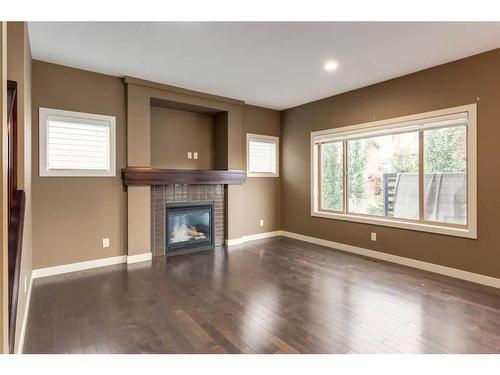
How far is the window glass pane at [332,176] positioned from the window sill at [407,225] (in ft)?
0.72

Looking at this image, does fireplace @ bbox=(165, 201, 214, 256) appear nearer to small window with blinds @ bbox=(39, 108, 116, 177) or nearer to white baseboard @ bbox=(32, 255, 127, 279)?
white baseboard @ bbox=(32, 255, 127, 279)

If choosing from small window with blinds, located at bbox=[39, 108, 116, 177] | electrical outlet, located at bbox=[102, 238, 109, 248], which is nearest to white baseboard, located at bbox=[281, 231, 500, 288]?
electrical outlet, located at bbox=[102, 238, 109, 248]

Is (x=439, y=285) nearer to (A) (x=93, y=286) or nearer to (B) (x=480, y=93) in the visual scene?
(B) (x=480, y=93)

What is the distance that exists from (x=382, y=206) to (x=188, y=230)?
326cm

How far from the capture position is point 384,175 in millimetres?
4383

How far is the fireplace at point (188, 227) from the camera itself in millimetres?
4562

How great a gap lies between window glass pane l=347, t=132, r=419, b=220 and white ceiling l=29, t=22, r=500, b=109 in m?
0.99

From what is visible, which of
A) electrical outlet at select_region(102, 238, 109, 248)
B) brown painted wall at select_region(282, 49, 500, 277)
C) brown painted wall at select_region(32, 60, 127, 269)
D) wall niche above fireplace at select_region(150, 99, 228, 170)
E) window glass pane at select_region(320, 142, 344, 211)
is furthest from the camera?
window glass pane at select_region(320, 142, 344, 211)

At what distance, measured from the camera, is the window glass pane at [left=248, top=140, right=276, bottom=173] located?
18.5ft

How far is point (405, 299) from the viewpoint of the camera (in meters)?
2.84

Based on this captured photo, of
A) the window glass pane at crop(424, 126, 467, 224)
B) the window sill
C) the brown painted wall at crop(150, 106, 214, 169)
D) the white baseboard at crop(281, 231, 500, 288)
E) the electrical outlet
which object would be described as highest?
the brown painted wall at crop(150, 106, 214, 169)

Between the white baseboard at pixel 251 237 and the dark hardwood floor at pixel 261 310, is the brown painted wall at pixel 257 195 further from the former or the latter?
the dark hardwood floor at pixel 261 310

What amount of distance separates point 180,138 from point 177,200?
3.76 ft

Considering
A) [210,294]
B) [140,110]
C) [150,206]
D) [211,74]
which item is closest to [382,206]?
[210,294]
